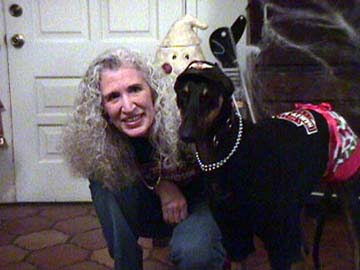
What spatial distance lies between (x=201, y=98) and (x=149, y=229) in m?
0.59

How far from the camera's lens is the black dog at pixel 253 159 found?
0.96m

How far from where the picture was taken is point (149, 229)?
1.42m

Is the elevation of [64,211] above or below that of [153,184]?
below

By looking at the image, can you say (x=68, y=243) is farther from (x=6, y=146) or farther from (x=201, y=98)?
(x=201, y=98)

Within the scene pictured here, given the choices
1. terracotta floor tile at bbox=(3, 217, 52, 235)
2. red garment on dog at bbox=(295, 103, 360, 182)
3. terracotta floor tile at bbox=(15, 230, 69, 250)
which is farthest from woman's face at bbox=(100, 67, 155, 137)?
terracotta floor tile at bbox=(3, 217, 52, 235)

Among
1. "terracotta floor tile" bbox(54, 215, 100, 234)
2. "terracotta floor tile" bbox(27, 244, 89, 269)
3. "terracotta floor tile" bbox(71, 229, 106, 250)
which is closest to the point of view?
"terracotta floor tile" bbox(27, 244, 89, 269)

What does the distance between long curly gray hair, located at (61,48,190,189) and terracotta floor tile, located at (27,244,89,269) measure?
0.66 metres

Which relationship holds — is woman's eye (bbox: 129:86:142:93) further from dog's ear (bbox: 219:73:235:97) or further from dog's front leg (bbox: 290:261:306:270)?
dog's front leg (bbox: 290:261:306:270)

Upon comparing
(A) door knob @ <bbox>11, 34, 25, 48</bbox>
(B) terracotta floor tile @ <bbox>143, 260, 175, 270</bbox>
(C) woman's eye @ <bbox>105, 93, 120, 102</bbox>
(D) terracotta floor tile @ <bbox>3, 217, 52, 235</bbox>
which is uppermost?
(A) door knob @ <bbox>11, 34, 25, 48</bbox>

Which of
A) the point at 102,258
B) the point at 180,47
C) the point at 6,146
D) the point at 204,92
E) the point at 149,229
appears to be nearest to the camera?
the point at 204,92

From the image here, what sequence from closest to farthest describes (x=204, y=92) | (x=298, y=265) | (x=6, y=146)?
1. (x=204, y=92)
2. (x=298, y=265)
3. (x=6, y=146)

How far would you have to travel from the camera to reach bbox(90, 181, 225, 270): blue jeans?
1.27 meters

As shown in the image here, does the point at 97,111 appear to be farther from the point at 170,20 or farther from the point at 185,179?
the point at 170,20

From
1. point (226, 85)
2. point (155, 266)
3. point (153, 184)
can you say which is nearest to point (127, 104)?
point (153, 184)
